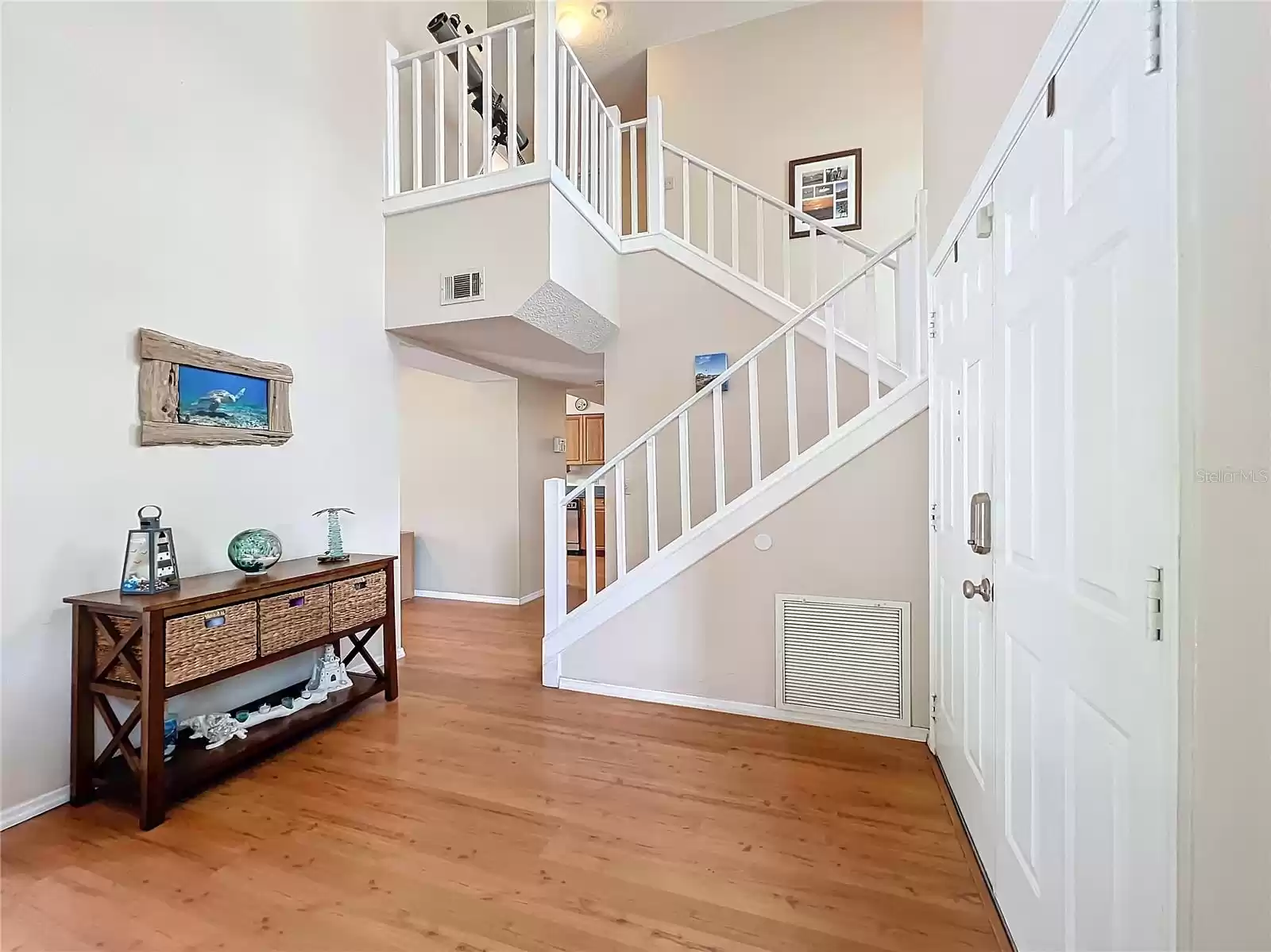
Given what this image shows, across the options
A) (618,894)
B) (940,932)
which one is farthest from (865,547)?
(618,894)

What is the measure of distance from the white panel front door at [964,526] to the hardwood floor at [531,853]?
9.1 inches

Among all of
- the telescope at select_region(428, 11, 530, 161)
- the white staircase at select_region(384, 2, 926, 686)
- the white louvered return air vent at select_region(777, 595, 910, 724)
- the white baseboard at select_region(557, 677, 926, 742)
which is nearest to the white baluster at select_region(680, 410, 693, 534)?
the white staircase at select_region(384, 2, 926, 686)

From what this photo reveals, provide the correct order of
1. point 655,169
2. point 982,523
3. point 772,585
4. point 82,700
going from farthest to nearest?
point 655,169 → point 772,585 → point 82,700 → point 982,523

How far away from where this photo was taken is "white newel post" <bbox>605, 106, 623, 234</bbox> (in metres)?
3.99

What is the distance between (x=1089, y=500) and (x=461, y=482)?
507 centimetres

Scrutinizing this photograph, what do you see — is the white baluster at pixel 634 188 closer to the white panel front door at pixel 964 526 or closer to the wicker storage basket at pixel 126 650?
the white panel front door at pixel 964 526

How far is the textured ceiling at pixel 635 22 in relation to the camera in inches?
182

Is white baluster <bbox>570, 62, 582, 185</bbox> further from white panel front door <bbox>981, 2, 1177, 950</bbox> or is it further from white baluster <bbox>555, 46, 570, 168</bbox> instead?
white panel front door <bbox>981, 2, 1177, 950</bbox>

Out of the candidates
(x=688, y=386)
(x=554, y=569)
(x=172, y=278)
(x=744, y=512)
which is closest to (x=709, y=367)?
(x=688, y=386)

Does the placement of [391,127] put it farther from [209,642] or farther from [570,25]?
[209,642]

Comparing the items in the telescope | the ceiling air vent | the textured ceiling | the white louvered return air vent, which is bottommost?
the white louvered return air vent

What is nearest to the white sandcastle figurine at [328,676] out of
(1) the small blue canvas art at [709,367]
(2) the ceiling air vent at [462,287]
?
(2) the ceiling air vent at [462,287]

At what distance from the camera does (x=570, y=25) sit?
4.81 meters

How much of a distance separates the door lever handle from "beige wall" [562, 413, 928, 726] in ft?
2.47
